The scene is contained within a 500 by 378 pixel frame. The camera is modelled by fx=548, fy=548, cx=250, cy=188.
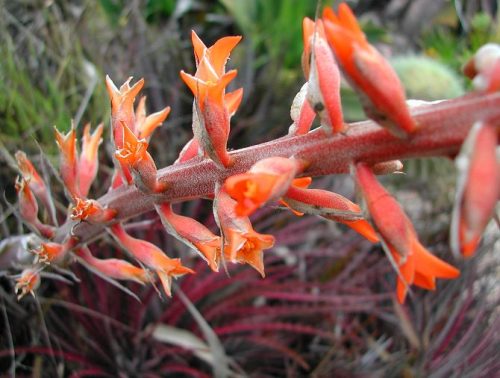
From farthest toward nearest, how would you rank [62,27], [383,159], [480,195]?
[62,27], [383,159], [480,195]

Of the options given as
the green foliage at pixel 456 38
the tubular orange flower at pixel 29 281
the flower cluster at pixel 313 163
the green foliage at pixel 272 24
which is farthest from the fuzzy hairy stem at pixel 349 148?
the green foliage at pixel 456 38

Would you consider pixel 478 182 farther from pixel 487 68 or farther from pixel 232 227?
pixel 232 227

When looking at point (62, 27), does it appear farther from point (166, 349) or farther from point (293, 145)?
point (293, 145)

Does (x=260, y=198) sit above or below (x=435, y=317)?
above

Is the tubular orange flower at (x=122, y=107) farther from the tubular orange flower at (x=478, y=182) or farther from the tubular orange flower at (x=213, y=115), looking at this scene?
the tubular orange flower at (x=478, y=182)

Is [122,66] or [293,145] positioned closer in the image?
[293,145]

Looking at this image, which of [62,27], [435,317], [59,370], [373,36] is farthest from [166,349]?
[373,36]

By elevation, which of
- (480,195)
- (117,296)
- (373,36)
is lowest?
(117,296)

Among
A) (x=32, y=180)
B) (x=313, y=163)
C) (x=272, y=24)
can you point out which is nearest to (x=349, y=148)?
(x=313, y=163)
